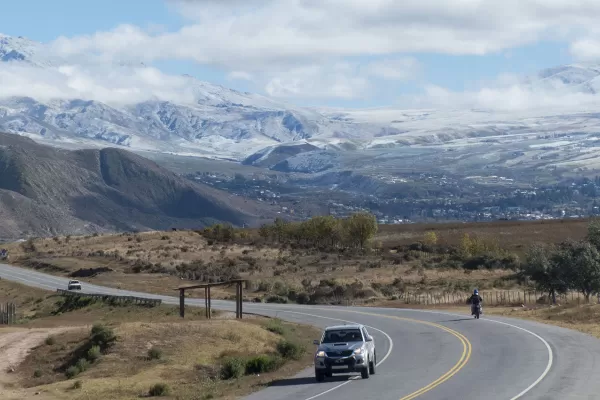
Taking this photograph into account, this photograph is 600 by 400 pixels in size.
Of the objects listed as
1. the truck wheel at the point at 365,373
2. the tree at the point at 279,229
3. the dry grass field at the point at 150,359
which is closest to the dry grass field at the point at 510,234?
the tree at the point at 279,229

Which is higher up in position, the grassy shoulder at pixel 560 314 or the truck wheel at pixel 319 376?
the grassy shoulder at pixel 560 314

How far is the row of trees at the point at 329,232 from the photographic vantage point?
141750 millimetres

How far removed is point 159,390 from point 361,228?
107 m

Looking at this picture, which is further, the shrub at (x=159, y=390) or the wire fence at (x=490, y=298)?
the wire fence at (x=490, y=298)

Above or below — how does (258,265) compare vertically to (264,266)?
above

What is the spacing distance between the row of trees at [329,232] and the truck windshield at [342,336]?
4095 inches

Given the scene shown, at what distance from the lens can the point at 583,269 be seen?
217ft

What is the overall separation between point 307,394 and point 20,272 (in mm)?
87031

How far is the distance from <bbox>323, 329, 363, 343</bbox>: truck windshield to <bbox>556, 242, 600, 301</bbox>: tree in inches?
1308

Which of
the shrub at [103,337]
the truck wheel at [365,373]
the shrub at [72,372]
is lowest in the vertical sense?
the shrub at [72,372]

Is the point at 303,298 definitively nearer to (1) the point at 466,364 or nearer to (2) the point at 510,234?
(1) the point at 466,364

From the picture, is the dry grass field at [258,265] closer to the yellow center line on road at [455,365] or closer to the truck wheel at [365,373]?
the yellow center line on road at [455,365]

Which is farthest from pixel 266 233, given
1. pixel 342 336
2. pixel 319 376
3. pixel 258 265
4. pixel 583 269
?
pixel 319 376

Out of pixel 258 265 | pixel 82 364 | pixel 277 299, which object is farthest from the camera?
pixel 258 265
